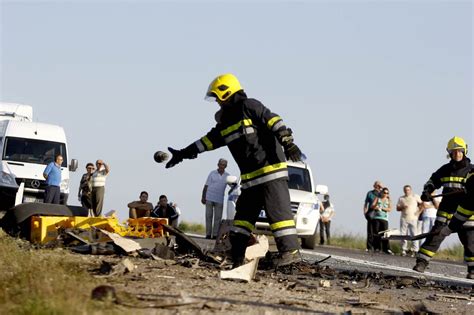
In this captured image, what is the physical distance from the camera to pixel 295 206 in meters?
25.1

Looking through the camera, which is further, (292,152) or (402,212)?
(402,212)

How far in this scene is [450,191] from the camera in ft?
54.0

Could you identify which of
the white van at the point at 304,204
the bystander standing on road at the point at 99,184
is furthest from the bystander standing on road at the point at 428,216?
the bystander standing on road at the point at 99,184

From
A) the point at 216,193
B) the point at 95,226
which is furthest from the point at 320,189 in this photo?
the point at 95,226

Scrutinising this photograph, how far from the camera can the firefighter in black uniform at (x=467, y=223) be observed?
15.1 m

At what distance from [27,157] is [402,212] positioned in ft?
30.9

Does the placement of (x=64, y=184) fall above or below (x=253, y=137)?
above

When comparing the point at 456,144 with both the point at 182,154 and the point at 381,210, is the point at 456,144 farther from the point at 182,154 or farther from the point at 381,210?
the point at 381,210

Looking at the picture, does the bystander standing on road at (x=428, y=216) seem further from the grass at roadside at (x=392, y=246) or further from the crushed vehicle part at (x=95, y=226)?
the crushed vehicle part at (x=95, y=226)

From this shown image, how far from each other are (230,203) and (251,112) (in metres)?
13.1

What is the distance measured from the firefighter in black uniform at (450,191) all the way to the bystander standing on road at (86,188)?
11932 mm

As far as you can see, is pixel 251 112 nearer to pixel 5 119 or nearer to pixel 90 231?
pixel 90 231

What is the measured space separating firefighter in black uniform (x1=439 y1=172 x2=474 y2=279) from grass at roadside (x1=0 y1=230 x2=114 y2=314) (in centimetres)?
557

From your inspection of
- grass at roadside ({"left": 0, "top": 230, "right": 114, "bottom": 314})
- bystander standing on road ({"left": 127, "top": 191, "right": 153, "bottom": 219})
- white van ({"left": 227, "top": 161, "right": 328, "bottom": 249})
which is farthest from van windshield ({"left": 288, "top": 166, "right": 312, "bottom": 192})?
grass at roadside ({"left": 0, "top": 230, "right": 114, "bottom": 314})
